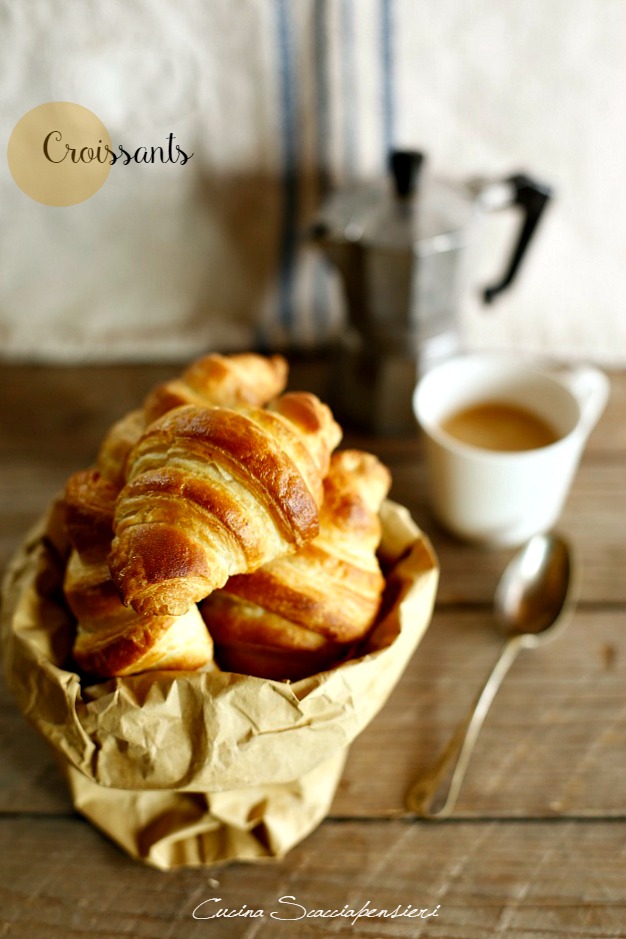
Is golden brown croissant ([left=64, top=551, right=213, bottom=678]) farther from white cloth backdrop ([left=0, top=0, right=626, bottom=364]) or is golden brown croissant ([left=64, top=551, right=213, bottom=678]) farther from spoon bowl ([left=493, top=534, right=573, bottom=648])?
white cloth backdrop ([left=0, top=0, right=626, bottom=364])

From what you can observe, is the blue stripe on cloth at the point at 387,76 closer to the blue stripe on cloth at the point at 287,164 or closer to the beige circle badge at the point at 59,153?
the blue stripe on cloth at the point at 287,164

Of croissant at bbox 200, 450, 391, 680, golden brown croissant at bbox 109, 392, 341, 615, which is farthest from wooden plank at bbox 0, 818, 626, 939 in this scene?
golden brown croissant at bbox 109, 392, 341, 615

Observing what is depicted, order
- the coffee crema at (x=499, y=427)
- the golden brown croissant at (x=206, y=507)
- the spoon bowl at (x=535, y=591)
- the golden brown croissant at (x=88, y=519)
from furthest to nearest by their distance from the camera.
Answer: the coffee crema at (x=499, y=427) → the spoon bowl at (x=535, y=591) → the golden brown croissant at (x=88, y=519) → the golden brown croissant at (x=206, y=507)

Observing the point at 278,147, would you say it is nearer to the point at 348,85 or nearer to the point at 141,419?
the point at 348,85

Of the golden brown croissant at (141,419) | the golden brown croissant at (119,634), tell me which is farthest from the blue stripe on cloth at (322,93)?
the golden brown croissant at (119,634)

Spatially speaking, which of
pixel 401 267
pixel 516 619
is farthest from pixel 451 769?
pixel 401 267

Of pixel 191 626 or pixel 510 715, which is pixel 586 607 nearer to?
pixel 510 715
